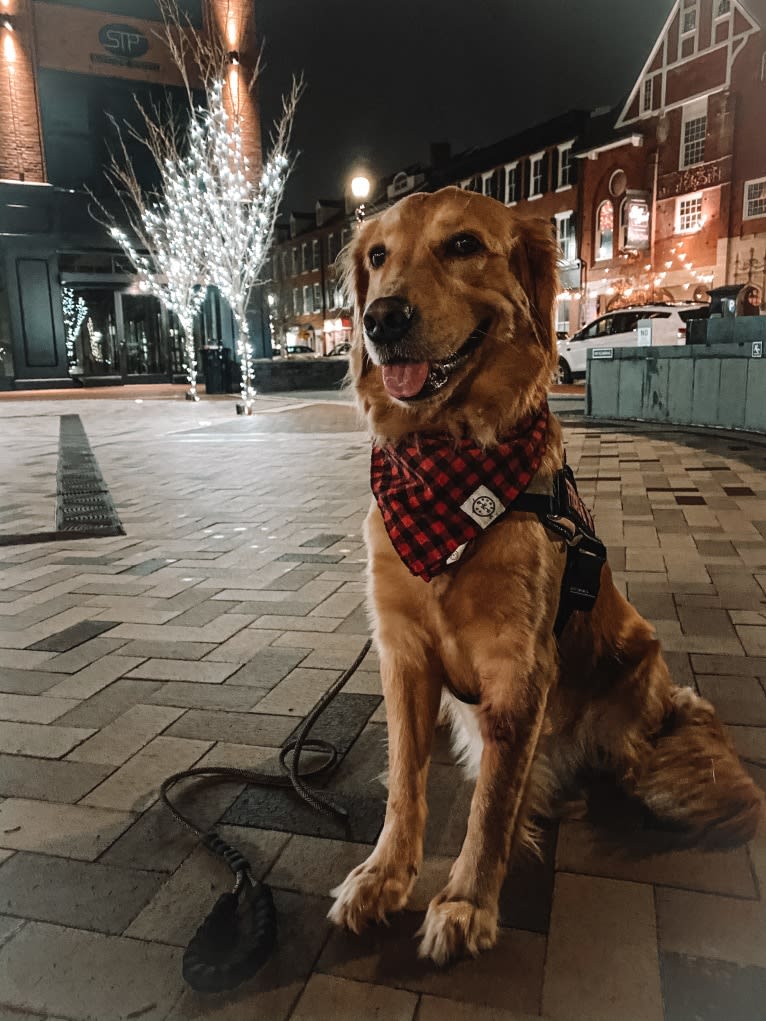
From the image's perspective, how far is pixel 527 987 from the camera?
1.46m

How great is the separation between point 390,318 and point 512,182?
3991cm

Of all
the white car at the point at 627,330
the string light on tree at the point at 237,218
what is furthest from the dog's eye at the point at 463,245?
the white car at the point at 627,330

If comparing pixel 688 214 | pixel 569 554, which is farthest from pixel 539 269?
pixel 688 214

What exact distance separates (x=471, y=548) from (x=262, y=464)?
272 inches

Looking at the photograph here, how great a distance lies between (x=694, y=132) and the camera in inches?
1156

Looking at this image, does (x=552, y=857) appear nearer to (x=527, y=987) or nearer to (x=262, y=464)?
(x=527, y=987)

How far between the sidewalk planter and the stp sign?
18.8 meters

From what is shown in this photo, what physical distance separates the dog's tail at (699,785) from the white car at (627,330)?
565 inches

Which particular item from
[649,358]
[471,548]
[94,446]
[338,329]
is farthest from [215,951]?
[338,329]

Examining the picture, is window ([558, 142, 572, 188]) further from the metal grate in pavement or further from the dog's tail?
the dog's tail

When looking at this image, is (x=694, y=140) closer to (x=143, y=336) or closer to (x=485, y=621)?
(x=143, y=336)

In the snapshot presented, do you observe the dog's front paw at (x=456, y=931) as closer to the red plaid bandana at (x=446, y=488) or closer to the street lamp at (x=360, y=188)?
the red plaid bandana at (x=446, y=488)

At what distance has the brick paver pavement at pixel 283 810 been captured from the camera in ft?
4.79

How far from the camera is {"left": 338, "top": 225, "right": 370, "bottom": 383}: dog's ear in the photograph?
221 centimetres
